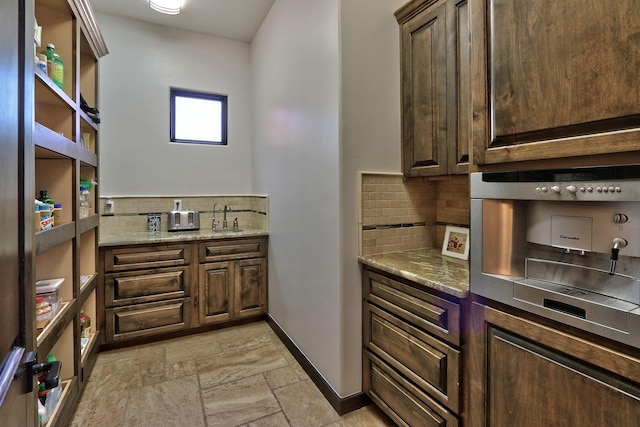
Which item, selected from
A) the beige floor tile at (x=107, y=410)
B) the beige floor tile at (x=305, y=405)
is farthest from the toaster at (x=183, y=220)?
the beige floor tile at (x=305, y=405)

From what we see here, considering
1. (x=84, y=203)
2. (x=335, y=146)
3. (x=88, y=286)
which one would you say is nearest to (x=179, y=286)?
(x=88, y=286)

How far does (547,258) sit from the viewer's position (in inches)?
43.4

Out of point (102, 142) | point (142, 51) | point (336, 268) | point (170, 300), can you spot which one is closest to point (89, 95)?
point (102, 142)

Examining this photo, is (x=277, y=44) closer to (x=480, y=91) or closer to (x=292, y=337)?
(x=480, y=91)

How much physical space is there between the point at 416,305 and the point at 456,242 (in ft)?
2.11

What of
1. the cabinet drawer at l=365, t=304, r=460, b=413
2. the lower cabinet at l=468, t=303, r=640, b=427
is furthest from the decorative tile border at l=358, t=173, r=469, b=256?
the lower cabinet at l=468, t=303, r=640, b=427

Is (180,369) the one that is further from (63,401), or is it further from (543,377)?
(543,377)

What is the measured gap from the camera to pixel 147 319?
2725 mm

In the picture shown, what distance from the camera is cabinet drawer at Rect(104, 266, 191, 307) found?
261 cm

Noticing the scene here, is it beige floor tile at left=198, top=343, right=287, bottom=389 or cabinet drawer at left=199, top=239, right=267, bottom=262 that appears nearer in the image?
beige floor tile at left=198, top=343, right=287, bottom=389

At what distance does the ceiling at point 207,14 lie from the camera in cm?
289

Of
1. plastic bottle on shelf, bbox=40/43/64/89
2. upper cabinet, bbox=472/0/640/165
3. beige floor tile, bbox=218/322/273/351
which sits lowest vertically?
beige floor tile, bbox=218/322/273/351

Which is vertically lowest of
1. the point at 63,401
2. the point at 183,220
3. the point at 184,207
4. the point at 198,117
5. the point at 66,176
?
the point at 63,401

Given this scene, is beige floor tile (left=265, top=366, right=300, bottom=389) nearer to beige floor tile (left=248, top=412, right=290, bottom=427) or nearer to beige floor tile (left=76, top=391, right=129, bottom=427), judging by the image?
beige floor tile (left=248, top=412, right=290, bottom=427)
